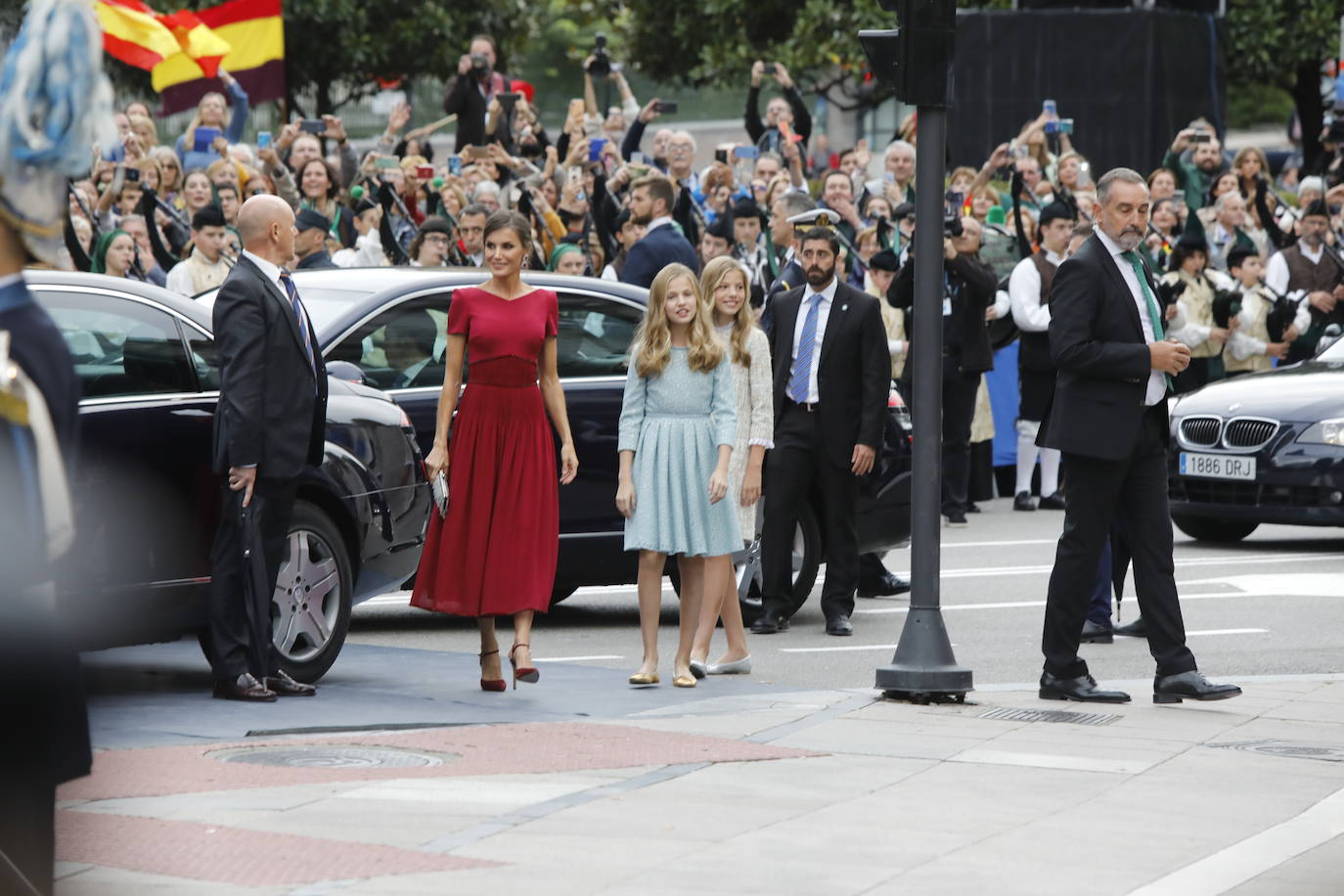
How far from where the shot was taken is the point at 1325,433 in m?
15.0

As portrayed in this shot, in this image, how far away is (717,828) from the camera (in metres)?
6.98

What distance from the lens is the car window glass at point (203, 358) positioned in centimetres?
988

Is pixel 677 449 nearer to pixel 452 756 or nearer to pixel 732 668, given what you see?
pixel 732 668

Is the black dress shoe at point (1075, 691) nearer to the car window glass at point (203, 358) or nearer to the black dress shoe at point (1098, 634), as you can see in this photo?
the black dress shoe at point (1098, 634)

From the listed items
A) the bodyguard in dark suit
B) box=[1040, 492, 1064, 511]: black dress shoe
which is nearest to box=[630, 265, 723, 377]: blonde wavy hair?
the bodyguard in dark suit

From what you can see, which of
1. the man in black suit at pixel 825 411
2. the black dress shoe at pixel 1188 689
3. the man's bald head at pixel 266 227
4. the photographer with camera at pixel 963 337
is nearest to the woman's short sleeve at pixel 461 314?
the man's bald head at pixel 266 227

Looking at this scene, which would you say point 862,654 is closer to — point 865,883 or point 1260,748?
point 1260,748

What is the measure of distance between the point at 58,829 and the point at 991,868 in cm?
254

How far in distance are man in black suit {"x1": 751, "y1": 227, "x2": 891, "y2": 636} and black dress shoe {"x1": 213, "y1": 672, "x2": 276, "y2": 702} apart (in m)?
3.41

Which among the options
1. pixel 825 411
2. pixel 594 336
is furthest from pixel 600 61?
pixel 825 411

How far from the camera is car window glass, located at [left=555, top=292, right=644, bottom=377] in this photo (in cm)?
1220

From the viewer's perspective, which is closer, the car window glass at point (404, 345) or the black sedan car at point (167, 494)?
the black sedan car at point (167, 494)

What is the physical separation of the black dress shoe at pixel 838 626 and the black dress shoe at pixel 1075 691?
240 cm

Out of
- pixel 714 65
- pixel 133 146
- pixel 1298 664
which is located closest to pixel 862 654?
pixel 1298 664
